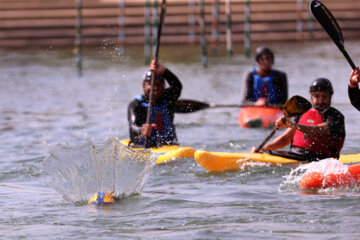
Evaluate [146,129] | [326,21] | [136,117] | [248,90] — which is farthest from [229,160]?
[248,90]

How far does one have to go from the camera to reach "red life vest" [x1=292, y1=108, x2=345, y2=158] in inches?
299

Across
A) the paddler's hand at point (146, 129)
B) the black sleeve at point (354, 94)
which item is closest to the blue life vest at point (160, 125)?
the paddler's hand at point (146, 129)

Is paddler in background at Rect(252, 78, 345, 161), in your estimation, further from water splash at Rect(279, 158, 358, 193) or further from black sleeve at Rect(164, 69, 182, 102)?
black sleeve at Rect(164, 69, 182, 102)

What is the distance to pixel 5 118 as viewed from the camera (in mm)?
12609

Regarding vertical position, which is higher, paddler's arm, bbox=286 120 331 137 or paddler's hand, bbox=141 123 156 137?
paddler's arm, bbox=286 120 331 137

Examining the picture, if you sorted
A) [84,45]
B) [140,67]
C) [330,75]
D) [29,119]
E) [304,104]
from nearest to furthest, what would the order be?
[304,104] → [29,119] → [330,75] → [140,67] → [84,45]

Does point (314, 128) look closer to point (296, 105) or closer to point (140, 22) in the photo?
point (296, 105)

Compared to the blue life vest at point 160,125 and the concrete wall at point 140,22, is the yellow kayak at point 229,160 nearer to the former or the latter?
the blue life vest at point 160,125

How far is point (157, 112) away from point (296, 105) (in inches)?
63.7

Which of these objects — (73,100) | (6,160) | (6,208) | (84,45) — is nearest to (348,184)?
(6,208)

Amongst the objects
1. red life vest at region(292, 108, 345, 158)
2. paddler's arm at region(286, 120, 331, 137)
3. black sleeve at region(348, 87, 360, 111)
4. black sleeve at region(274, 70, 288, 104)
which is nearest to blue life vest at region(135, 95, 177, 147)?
red life vest at region(292, 108, 345, 158)

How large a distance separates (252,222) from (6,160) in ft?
13.6

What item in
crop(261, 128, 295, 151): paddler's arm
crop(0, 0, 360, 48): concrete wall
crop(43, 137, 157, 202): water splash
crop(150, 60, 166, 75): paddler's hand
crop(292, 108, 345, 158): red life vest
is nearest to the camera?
crop(43, 137, 157, 202): water splash

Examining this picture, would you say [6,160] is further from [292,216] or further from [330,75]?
[330,75]
